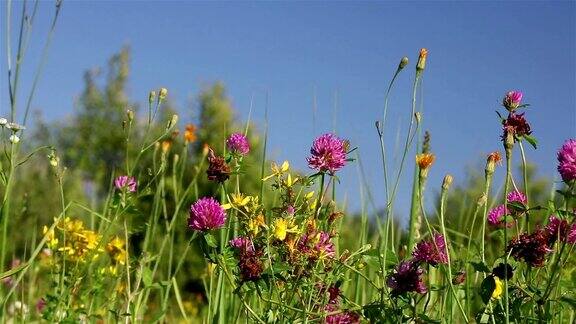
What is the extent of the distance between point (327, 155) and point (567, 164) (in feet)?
1.66

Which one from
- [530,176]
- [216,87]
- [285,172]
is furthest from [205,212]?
[530,176]

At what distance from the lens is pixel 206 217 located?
66.8 inches

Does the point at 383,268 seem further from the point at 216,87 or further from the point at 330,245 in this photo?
the point at 216,87

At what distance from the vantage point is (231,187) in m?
8.69

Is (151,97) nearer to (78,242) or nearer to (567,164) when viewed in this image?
(78,242)

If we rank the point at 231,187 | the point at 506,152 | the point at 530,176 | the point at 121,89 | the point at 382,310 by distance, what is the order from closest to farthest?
the point at 506,152 < the point at 382,310 < the point at 231,187 < the point at 530,176 < the point at 121,89

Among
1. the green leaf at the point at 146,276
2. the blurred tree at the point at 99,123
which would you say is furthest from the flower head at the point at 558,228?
the blurred tree at the point at 99,123

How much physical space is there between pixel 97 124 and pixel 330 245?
19225 mm

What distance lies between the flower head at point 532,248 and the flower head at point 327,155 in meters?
0.41

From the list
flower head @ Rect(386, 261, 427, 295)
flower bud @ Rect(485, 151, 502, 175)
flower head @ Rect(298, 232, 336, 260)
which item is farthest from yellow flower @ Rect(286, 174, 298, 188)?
flower bud @ Rect(485, 151, 502, 175)

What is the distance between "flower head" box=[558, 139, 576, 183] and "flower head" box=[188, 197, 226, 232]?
2.37 feet

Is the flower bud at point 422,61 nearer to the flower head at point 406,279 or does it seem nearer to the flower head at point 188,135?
the flower head at point 406,279

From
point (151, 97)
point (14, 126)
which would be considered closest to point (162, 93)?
point (151, 97)

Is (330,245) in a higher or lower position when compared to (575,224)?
lower
